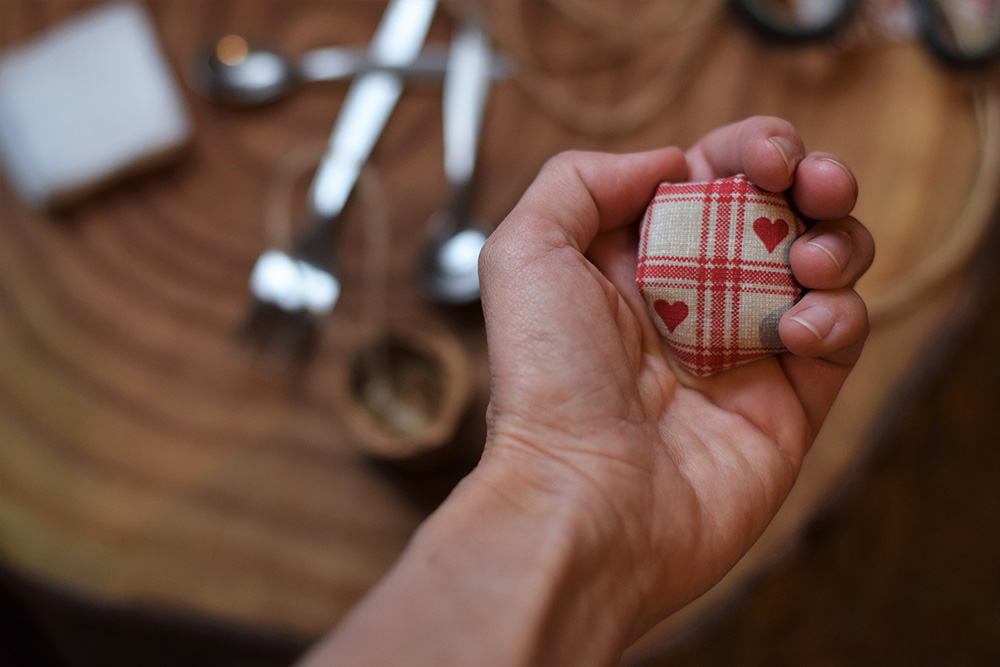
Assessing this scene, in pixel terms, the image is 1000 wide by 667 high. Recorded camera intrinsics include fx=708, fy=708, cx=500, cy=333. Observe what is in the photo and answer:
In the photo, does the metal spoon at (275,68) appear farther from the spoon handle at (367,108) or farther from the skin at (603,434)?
the skin at (603,434)

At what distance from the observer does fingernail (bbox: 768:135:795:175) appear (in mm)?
375

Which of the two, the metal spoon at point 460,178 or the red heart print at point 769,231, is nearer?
the red heart print at point 769,231

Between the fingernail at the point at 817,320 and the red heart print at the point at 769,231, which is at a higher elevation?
the red heart print at the point at 769,231

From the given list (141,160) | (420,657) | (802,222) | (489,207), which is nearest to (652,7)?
(489,207)

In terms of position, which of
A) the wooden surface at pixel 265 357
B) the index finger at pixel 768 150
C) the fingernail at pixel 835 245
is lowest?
the wooden surface at pixel 265 357

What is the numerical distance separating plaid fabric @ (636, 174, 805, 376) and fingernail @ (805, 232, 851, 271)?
2cm

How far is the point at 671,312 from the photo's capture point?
42 cm

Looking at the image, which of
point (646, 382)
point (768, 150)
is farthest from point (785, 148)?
point (646, 382)

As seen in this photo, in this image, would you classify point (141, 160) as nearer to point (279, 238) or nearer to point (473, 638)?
point (279, 238)

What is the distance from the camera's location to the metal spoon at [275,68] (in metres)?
0.66

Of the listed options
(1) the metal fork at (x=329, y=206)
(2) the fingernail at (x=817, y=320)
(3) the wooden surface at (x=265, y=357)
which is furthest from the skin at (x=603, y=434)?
(1) the metal fork at (x=329, y=206)

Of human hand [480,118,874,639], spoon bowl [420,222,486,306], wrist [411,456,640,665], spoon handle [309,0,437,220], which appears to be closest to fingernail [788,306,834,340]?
human hand [480,118,874,639]

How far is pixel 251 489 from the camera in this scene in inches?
23.6

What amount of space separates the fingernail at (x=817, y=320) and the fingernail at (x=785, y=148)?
76 millimetres
